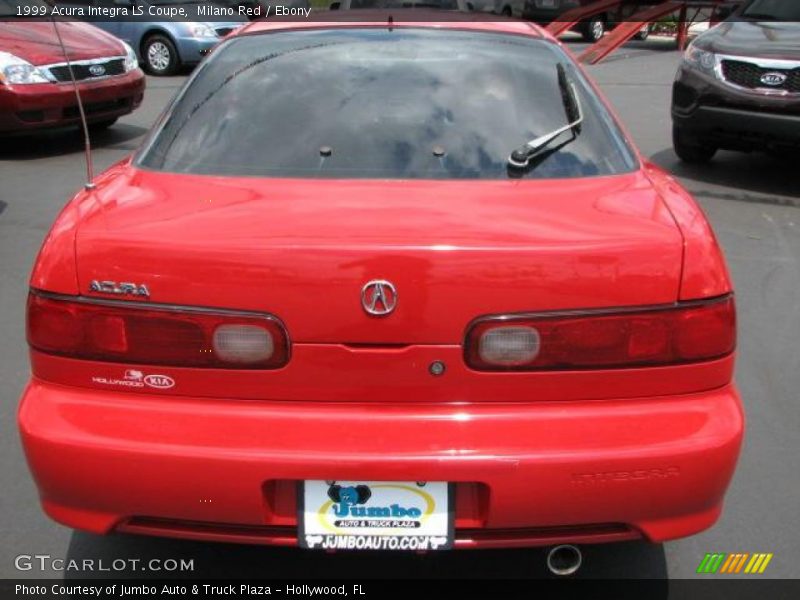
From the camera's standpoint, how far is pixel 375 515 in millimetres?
2314

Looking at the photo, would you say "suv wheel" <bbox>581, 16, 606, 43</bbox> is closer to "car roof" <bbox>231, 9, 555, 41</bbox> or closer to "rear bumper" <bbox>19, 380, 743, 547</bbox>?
"car roof" <bbox>231, 9, 555, 41</bbox>

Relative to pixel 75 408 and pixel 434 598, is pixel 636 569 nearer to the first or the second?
pixel 434 598

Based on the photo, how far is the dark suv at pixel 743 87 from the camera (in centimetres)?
758

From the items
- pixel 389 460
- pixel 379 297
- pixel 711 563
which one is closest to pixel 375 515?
pixel 389 460

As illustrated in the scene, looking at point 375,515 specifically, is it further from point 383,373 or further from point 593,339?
point 593,339

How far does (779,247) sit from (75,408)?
5.08 meters

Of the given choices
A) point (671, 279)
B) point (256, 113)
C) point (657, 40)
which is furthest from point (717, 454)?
point (657, 40)

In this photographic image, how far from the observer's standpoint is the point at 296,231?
7.58 feet

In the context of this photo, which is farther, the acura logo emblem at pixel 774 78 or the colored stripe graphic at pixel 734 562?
the acura logo emblem at pixel 774 78

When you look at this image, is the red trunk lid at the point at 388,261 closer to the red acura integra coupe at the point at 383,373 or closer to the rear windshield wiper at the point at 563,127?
the red acura integra coupe at the point at 383,373

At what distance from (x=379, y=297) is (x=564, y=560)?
0.96 metres

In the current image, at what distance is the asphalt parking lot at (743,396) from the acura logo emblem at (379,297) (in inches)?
40.3
